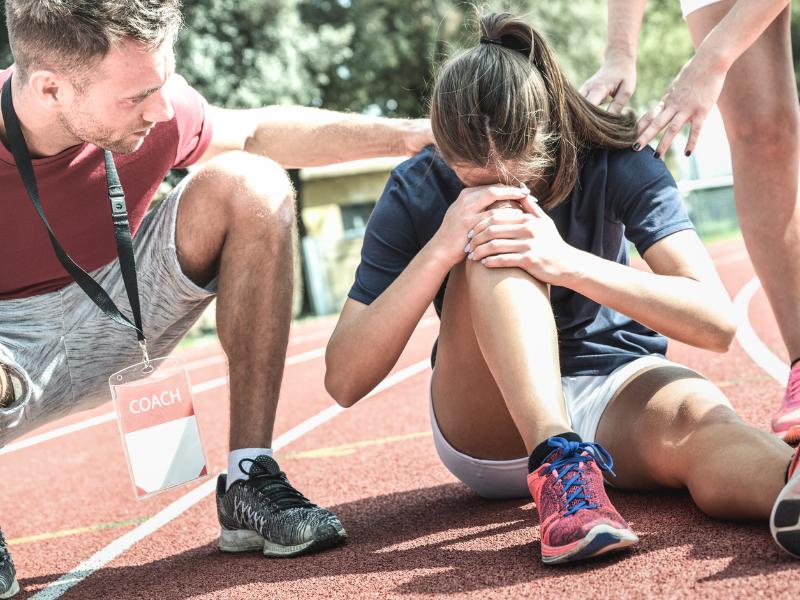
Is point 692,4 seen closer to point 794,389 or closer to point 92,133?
point 794,389

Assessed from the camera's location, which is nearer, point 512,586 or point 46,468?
point 512,586

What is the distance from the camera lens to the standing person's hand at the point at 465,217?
2455mm

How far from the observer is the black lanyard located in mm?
2758

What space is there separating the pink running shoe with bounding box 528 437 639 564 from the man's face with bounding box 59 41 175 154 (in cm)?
148

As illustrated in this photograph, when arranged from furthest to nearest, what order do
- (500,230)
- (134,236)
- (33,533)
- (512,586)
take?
1. (33,533)
2. (134,236)
3. (500,230)
4. (512,586)

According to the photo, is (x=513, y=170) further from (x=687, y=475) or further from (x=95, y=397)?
(x=95, y=397)

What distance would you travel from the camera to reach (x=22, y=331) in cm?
297

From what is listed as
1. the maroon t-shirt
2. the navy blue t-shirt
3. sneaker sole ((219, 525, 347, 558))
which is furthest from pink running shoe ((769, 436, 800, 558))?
the maroon t-shirt

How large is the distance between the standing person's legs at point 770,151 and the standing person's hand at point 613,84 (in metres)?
0.51

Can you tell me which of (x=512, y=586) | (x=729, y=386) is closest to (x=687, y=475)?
(x=512, y=586)

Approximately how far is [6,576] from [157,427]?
0.57 meters

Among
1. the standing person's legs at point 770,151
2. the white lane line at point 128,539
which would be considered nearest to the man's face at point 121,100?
the white lane line at point 128,539

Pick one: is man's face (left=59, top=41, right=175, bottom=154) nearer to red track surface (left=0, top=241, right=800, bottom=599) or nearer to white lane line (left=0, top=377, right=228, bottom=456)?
red track surface (left=0, top=241, right=800, bottom=599)

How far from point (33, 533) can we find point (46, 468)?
1875 millimetres
